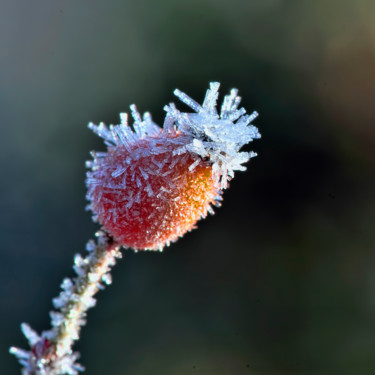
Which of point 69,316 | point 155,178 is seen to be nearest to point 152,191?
point 155,178

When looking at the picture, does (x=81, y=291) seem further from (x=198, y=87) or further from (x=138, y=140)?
(x=198, y=87)

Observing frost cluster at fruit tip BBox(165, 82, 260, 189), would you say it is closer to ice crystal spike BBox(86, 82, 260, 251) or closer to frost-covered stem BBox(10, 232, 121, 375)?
ice crystal spike BBox(86, 82, 260, 251)

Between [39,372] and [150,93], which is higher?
[150,93]

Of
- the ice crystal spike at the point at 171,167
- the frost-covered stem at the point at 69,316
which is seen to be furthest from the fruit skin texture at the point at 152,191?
the frost-covered stem at the point at 69,316

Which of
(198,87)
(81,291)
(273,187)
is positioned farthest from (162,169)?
(273,187)

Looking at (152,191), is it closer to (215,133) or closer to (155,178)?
(155,178)

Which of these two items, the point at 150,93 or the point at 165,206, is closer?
the point at 165,206
